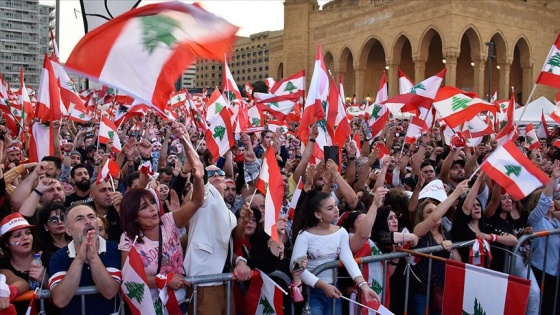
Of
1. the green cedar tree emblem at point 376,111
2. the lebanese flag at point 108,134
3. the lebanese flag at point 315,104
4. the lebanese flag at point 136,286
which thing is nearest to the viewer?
the lebanese flag at point 136,286

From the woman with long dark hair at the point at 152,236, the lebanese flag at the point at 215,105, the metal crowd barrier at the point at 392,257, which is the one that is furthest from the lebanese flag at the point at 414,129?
the woman with long dark hair at the point at 152,236

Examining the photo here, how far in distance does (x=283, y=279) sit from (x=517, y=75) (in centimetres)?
4656

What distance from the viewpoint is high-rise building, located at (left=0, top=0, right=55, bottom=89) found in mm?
124062

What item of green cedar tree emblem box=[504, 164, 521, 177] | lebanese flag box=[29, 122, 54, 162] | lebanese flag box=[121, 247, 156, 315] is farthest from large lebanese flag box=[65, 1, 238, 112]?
lebanese flag box=[29, 122, 54, 162]

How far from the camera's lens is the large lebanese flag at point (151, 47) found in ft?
12.0

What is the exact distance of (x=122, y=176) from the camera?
841 cm

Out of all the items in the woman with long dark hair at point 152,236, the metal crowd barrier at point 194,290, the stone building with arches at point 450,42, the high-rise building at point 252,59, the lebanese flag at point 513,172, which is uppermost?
the high-rise building at point 252,59

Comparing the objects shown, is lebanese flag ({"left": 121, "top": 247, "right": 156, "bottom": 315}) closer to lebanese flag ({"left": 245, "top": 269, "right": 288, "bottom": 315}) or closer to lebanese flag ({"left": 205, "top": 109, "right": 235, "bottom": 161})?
lebanese flag ({"left": 245, "top": 269, "right": 288, "bottom": 315})

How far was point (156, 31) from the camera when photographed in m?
3.80

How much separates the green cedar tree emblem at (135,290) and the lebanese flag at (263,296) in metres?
0.96

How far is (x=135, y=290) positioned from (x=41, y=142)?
5.51 meters

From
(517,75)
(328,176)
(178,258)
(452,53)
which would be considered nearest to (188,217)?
(178,258)

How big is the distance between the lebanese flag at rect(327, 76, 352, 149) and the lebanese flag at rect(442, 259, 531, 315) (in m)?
3.83

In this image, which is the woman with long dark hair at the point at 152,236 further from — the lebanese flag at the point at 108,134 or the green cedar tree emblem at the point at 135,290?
the lebanese flag at the point at 108,134
